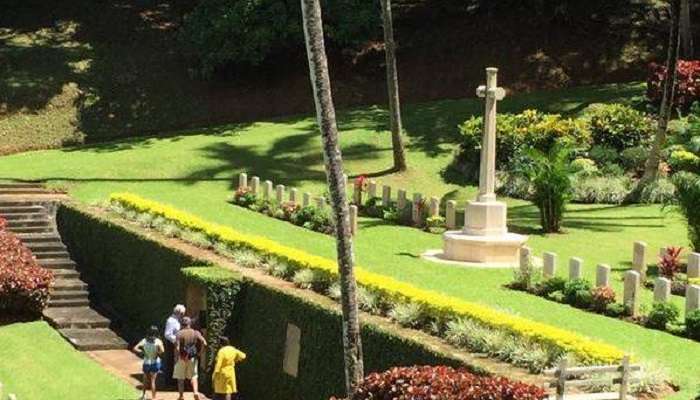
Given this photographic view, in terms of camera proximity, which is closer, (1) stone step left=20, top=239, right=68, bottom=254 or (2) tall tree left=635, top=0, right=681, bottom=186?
(1) stone step left=20, top=239, right=68, bottom=254

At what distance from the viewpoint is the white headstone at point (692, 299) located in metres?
20.5

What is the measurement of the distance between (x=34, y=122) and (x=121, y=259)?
15764mm

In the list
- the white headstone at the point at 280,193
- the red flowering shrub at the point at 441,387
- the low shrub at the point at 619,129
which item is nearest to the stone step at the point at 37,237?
the white headstone at the point at 280,193

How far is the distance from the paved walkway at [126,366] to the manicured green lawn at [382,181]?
4706 mm

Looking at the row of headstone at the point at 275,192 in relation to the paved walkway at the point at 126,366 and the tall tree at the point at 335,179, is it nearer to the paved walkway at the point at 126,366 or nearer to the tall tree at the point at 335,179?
the paved walkway at the point at 126,366

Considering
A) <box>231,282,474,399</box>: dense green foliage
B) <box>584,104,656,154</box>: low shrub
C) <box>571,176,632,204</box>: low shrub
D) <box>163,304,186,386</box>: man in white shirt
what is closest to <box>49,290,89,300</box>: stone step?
<box>163,304,186,386</box>: man in white shirt

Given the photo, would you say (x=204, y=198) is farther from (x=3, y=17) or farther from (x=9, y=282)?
(x=3, y=17)

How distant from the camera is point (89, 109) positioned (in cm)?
4734

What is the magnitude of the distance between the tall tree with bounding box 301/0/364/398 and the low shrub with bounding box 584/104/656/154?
2111 cm

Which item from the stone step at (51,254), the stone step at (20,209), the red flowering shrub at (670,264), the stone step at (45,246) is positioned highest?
the red flowering shrub at (670,264)

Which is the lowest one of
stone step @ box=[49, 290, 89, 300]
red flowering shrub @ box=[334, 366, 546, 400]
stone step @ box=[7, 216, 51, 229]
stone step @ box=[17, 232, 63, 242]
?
stone step @ box=[49, 290, 89, 300]

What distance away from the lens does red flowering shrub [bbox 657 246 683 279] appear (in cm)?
2488

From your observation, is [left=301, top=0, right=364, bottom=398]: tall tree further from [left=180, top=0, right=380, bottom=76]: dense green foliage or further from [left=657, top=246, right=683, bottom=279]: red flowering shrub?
[left=180, top=0, right=380, bottom=76]: dense green foliage

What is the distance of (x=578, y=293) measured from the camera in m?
22.9
